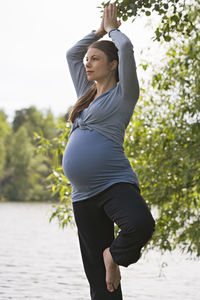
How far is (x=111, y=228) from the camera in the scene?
3.14 m

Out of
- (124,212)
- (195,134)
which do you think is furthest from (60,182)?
(124,212)

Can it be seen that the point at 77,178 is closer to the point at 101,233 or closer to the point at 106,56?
the point at 101,233

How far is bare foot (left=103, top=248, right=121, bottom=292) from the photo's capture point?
119 inches

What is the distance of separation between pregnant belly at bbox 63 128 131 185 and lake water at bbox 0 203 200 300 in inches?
216

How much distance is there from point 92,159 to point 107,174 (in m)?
0.11

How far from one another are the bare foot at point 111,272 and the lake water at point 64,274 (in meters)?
5.42

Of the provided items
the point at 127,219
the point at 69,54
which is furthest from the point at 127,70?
the point at 127,219

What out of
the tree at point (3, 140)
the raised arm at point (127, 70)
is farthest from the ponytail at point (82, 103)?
the tree at point (3, 140)

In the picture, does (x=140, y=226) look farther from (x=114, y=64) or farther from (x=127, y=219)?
(x=114, y=64)

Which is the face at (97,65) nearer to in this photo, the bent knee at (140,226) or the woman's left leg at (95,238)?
the woman's left leg at (95,238)

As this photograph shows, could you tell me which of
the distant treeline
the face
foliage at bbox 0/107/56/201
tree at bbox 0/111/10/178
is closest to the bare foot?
the face

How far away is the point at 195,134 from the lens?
8.22m

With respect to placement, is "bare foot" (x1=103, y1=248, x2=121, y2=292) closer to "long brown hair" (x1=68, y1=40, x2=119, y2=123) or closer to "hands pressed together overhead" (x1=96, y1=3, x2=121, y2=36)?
"long brown hair" (x1=68, y1=40, x2=119, y2=123)

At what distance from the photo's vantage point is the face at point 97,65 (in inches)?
128
